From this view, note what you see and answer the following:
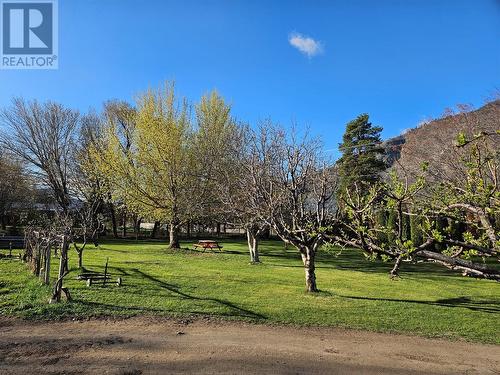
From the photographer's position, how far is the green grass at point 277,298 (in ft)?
28.2

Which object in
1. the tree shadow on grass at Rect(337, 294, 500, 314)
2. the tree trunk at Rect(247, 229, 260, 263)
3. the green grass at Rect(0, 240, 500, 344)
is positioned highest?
the tree trunk at Rect(247, 229, 260, 263)

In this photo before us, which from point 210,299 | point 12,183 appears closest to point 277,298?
point 210,299

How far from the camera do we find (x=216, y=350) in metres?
6.50

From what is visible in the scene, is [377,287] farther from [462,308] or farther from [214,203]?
[214,203]

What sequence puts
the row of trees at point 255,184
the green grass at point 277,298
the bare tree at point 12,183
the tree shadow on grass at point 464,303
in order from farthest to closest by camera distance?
the bare tree at point 12,183 → the tree shadow on grass at point 464,303 → the green grass at point 277,298 → the row of trees at point 255,184

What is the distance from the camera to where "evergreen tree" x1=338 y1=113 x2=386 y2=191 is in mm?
32969

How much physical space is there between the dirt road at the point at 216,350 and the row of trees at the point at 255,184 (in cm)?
198

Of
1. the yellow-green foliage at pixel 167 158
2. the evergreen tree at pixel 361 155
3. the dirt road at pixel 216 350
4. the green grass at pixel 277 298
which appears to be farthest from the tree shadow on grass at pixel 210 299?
the evergreen tree at pixel 361 155

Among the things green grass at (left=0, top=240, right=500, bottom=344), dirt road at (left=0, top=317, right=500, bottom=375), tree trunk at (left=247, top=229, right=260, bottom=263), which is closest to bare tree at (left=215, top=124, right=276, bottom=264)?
tree trunk at (left=247, top=229, right=260, bottom=263)

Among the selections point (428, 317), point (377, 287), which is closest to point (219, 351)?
point (428, 317)

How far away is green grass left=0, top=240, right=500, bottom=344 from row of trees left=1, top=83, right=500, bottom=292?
160 cm

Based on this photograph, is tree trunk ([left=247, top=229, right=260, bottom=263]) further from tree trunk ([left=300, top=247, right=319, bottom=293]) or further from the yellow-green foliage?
tree trunk ([left=300, top=247, right=319, bottom=293])

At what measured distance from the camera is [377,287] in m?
13.0

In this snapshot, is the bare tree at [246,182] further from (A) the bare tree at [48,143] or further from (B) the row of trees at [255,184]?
(A) the bare tree at [48,143]
